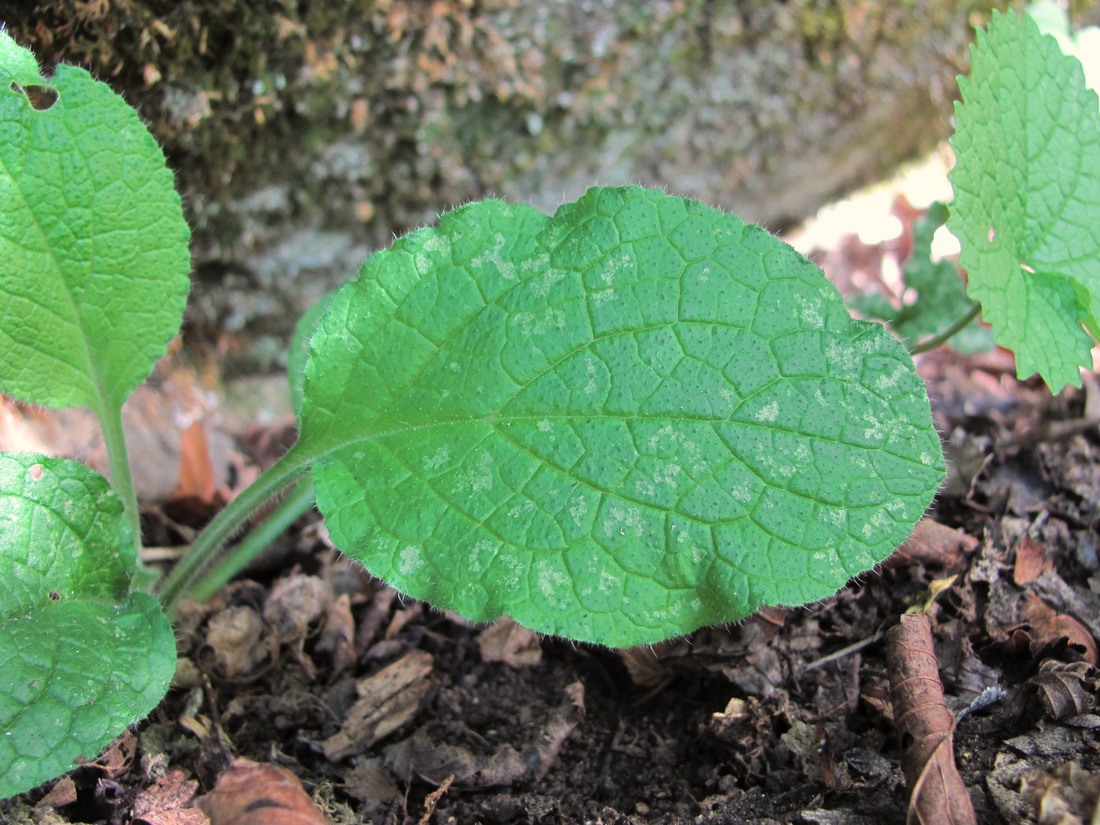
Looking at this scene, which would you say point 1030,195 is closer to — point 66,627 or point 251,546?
point 251,546

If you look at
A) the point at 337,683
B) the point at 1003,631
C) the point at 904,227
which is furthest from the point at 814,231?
the point at 337,683

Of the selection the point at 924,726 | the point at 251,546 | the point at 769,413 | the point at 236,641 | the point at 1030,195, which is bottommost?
the point at 236,641

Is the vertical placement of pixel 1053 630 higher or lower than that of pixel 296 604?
higher

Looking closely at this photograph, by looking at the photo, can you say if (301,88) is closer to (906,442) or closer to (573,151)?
(573,151)

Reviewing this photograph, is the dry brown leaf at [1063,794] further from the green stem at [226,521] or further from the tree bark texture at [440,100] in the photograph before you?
the tree bark texture at [440,100]

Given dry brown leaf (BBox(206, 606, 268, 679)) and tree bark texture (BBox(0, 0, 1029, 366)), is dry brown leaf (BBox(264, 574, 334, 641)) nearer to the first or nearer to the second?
dry brown leaf (BBox(206, 606, 268, 679))

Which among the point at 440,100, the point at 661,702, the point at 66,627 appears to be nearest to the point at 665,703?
the point at 661,702

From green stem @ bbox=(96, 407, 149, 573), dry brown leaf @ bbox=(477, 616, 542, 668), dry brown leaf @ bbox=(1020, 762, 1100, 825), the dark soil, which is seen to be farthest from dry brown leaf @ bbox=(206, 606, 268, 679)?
dry brown leaf @ bbox=(1020, 762, 1100, 825)
